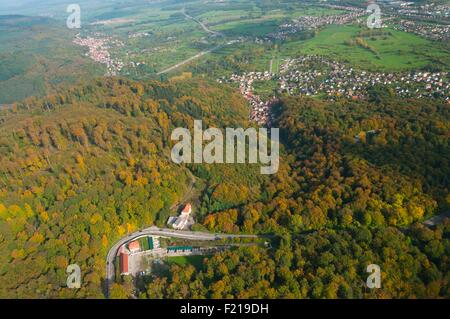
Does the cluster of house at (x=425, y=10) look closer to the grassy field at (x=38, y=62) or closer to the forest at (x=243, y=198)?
the forest at (x=243, y=198)

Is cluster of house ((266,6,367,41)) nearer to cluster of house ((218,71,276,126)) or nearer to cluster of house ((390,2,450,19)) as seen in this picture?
cluster of house ((390,2,450,19))

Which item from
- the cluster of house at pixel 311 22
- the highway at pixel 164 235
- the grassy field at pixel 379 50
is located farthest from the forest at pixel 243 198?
the cluster of house at pixel 311 22

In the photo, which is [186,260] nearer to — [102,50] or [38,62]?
[38,62]

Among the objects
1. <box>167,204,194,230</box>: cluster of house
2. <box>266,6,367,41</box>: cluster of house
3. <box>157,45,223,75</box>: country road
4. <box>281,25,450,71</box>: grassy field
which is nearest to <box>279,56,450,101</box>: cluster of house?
<box>281,25,450,71</box>: grassy field

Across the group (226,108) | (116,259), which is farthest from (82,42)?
(116,259)

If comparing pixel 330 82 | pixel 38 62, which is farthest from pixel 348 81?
pixel 38 62
